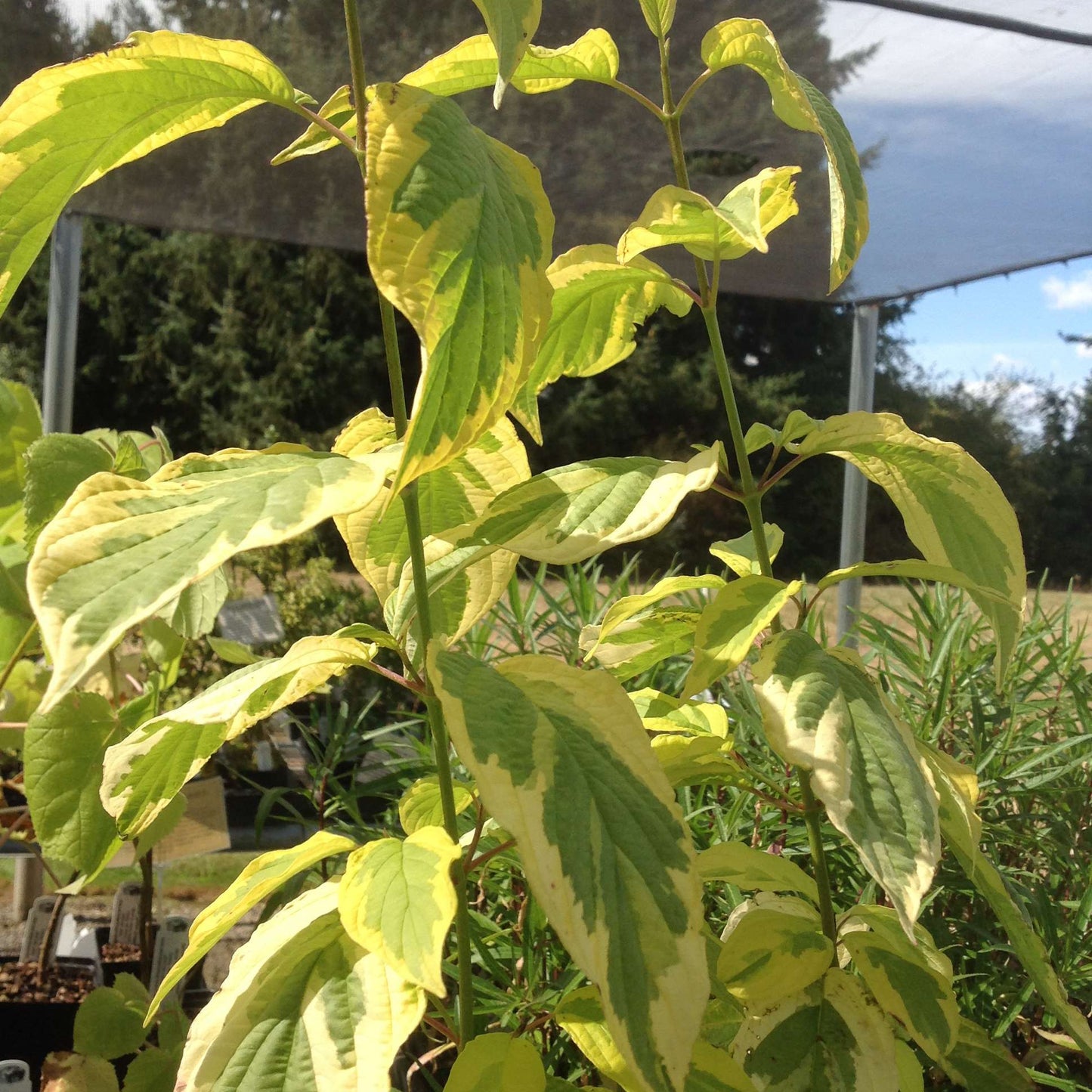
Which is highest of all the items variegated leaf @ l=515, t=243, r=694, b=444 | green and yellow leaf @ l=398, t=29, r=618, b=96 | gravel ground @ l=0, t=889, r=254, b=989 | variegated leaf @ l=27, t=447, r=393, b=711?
green and yellow leaf @ l=398, t=29, r=618, b=96

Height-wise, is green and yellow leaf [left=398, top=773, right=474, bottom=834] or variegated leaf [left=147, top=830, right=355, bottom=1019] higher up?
variegated leaf [left=147, top=830, right=355, bottom=1019]

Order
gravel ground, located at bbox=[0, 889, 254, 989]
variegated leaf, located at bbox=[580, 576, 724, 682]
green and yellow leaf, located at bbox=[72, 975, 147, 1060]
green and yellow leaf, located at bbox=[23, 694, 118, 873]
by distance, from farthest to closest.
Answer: gravel ground, located at bbox=[0, 889, 254, 989], green and yellow leaf, located at bbox=[72, 975, 147, 1060], green and yellow leaf, located at bbox=[23, 694, 118, 873], variegated leaf, located at bbox=[580, 576, 724, 682]

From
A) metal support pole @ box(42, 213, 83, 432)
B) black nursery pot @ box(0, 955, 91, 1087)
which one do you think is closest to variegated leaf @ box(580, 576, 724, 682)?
black nursery pot @ box(0, 955, 91, 1087)

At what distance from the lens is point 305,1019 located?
18.5 inches

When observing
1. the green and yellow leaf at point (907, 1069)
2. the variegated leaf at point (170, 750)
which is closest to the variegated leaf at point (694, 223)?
the variegated leaf at point (170, 750)

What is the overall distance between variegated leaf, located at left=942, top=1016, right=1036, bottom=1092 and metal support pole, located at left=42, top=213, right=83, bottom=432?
2.12 meters

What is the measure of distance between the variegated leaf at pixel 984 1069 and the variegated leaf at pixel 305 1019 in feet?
1.20

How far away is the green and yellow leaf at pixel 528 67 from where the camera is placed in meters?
0.57

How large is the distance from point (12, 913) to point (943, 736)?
6.94 feet

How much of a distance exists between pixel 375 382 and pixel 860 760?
22.3ft

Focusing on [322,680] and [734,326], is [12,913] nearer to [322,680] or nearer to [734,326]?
[322,680]

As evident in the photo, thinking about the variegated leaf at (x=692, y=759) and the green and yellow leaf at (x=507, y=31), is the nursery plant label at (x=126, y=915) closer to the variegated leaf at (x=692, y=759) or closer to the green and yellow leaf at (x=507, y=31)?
the variegated leaf at (x=692, y=759)

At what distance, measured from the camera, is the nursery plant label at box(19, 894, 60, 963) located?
1.38 m

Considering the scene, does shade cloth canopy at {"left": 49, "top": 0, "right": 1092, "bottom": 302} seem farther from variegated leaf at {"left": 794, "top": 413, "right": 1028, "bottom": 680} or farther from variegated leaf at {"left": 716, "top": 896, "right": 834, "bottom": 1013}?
variegated leaf at {"left": 716, "top": 896, "right": 834, "bottom": 1013}
